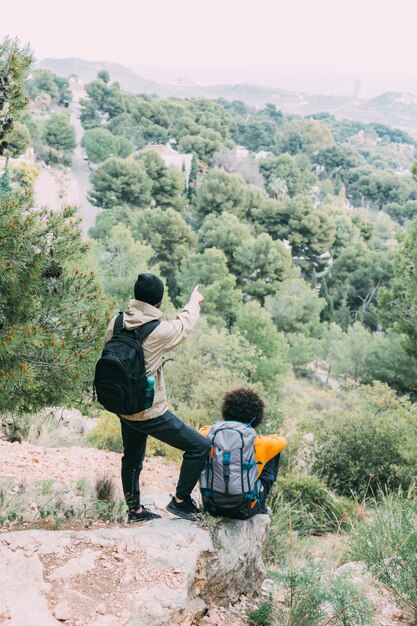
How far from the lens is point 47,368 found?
3.26 meters

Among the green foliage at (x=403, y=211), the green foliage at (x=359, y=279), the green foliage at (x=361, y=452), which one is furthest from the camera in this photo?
the green foliage at (x=403, y=211)

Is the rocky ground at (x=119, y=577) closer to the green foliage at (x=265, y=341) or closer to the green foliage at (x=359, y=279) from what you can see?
the green foliage at (x=265, y=341)

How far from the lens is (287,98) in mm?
190625

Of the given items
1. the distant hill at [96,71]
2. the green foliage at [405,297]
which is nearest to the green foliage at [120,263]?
the green foliage at [405,297]

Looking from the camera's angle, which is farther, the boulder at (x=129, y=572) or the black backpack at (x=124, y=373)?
the black backpack at (x=124, y=373)

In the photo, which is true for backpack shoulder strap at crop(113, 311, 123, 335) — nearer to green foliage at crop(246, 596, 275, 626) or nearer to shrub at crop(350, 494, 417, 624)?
green foliage at crop(246, 596, 275, 626)

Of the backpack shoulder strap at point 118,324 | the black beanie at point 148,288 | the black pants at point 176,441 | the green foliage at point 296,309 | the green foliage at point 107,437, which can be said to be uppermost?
the black beanie at point 148,288

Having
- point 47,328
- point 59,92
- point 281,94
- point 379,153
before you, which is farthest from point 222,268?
point 281,94

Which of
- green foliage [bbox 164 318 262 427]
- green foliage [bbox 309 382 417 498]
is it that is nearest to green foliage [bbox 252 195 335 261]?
green foliage [bbox 164 318 262 427]

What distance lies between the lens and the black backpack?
115 inches

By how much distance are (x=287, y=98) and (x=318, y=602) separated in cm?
20291

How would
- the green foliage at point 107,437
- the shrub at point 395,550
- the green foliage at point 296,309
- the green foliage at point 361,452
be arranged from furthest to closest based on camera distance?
1. the green foliage at point 296,309
2. the green foliage at point 361,452
3. the green foliage at point 107,437
4. the shrub at point 395,550

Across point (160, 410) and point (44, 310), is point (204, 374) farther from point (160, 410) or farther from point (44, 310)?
point (160, 410)

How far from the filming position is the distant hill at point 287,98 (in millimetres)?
158625
